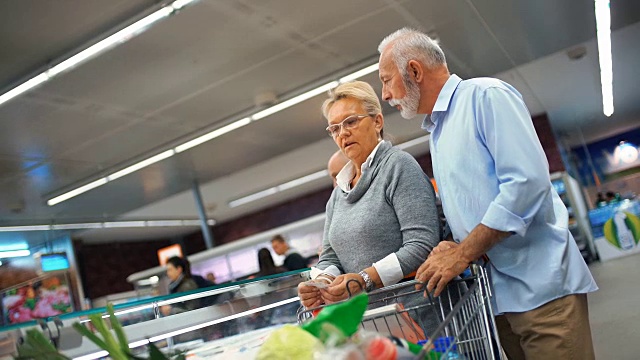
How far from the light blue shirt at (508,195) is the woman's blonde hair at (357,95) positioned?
1.34ft

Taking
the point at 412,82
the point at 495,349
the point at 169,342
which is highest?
the point at 412,82

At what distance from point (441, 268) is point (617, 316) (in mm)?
4611

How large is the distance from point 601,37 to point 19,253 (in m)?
13.4

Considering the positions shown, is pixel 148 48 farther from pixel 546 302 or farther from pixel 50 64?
pixel 546 302

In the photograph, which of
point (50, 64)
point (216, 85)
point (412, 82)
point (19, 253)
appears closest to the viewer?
point (412, 82)

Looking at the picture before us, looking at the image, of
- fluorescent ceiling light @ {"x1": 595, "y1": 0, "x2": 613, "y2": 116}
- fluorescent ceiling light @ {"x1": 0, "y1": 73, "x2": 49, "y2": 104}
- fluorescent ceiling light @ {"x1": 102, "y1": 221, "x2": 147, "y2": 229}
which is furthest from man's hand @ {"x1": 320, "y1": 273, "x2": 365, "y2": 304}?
fluorescent ceiling light @ {"x1": 102, "y1": 221, "x2": 147, "y2": 229}

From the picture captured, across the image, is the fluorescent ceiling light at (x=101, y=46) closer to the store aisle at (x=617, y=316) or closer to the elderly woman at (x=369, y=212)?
the elderly woman at (x=369, y=212)

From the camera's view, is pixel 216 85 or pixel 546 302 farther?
pixel 216 85

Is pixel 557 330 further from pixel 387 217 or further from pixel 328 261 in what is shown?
pixel 328 261

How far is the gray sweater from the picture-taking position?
172 cm

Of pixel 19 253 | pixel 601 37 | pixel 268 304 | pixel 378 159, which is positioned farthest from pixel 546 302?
pixel 19 253

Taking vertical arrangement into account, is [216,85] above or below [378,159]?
above

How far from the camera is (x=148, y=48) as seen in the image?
5.98 metres

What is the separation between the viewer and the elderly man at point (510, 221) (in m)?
1.53
